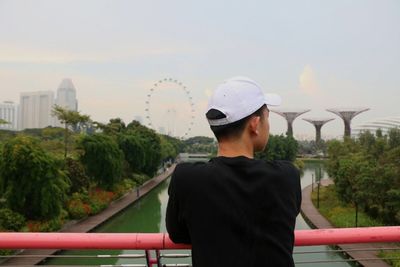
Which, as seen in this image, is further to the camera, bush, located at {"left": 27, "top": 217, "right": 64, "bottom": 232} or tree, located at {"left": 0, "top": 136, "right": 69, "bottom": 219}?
bush, located at {"left": 27, "top": 217, "right": 64, "bottom": 232}

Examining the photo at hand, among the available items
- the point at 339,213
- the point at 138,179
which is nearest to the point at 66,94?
the point at 138,179

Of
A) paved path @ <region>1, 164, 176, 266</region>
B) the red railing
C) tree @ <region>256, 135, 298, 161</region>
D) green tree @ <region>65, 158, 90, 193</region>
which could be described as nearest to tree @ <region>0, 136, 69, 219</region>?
paved path @ <region>1, 164, 176, 266</region>

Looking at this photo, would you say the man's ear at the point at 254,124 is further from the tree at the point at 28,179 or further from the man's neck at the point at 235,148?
the tree at the point at 28,179

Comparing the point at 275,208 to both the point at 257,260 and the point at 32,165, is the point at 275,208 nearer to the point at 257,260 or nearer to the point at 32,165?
the point at 257,260

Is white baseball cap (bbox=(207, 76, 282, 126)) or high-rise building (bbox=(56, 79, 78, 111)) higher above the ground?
high-rise building (bbox=(56, 79, 78, 111))

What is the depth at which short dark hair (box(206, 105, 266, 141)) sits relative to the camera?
118 cm

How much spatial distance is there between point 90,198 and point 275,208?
20662mm

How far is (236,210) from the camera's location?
1.10m

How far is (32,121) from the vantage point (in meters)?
90.1

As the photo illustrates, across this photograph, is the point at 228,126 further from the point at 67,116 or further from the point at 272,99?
the point at 67,116

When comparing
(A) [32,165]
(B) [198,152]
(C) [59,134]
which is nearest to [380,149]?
(A) [32,165]

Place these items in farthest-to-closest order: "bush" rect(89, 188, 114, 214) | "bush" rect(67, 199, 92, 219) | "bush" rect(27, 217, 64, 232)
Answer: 1. "bush" rect(89, 188, 114, 214)
2. "bush" rect(67, 199, 92, 219)
3. "bush" rect(27, 217, 64, 232)

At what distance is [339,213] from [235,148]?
1985 cm

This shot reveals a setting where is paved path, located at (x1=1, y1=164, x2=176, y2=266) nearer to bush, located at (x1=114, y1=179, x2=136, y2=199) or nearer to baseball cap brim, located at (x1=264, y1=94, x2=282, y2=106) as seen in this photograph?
bush, located at (x1=114, y1=179, x2=136, y2=199)
